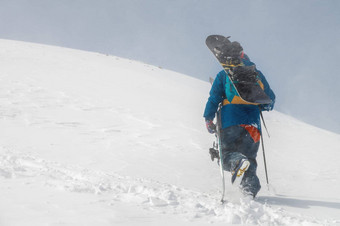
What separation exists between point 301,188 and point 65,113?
4905 millimetres

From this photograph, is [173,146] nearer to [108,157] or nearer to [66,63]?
[108,157]

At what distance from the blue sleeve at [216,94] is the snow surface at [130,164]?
0.85 meters

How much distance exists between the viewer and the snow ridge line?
2.51 metres

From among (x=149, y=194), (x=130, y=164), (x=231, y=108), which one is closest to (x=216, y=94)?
(x=231, y=108)

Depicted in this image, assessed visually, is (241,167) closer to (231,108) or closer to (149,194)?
(231,108)

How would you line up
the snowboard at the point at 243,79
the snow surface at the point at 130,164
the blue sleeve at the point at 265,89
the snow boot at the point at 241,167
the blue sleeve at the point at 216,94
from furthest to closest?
the blue sleeve at the point at 265,89 < the blue sleeve at the point at 216,94 < the snowboard at the point at 243,79 < the snow boot at the point at 241,167 < the snow surface at the point at 130,164

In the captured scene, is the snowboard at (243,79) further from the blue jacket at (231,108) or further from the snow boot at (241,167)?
the snow boot at (241,167)

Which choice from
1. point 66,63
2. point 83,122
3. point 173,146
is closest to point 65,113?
point 83,122

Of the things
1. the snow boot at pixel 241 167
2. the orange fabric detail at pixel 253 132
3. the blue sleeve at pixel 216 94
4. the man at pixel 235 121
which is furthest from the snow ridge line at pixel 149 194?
the blue sleeve at pixel 216 94

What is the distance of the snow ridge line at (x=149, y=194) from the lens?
251 cm

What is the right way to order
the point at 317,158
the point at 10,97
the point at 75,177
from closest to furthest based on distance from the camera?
the point at 75,177 < the point at 317,158 < the point at 10,97

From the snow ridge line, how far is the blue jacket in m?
0.81

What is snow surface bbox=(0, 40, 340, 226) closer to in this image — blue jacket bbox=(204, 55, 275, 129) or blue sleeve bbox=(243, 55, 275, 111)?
blue jacket bbox=(204, 55, 275, 129)

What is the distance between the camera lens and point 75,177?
326cm
